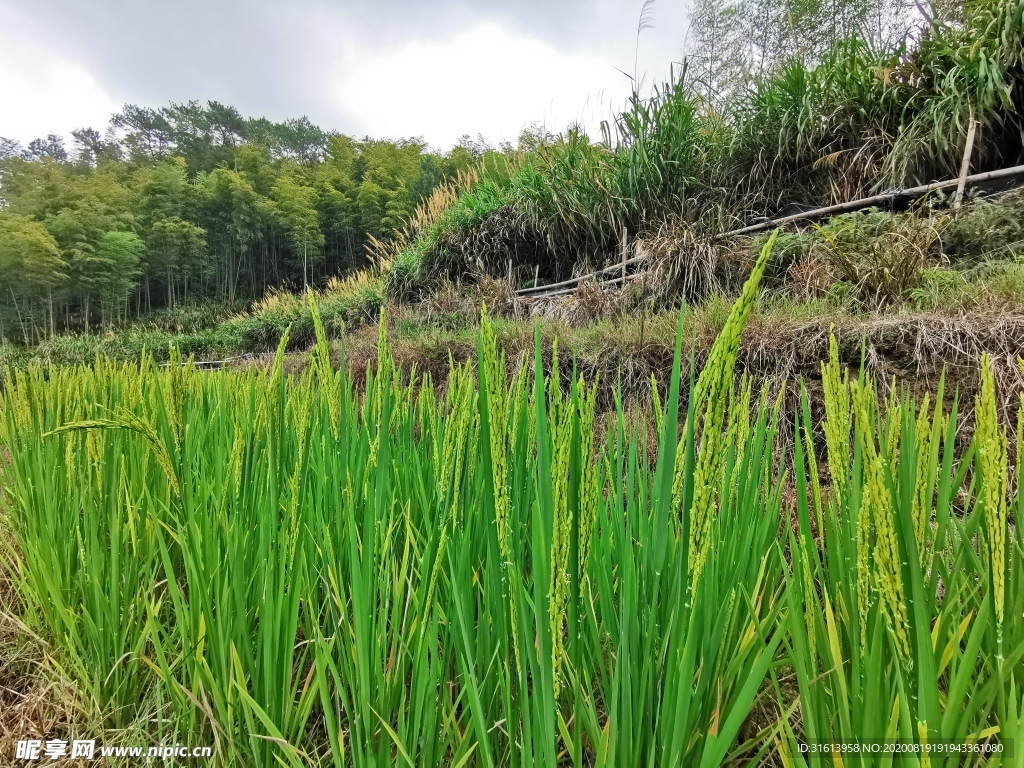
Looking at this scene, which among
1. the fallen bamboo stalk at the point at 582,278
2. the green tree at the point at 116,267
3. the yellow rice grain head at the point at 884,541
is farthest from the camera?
the green tree at the point at 116,267

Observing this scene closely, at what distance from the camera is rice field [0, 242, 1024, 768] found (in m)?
0.39

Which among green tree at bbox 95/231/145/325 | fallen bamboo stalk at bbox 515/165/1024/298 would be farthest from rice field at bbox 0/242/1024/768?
green tree at bbox 95/231/145/325

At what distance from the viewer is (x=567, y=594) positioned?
0.39 metres

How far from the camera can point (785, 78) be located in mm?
4117

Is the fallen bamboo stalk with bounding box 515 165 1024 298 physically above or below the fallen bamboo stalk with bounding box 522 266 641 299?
above

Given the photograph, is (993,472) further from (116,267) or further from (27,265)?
(116,267)

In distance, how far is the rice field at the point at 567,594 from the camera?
15.4 inches

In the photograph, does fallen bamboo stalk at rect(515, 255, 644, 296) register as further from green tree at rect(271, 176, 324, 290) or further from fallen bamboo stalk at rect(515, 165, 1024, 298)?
green tree at rect(271, 176, 324, 290)

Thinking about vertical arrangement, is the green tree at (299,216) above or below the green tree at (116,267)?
above

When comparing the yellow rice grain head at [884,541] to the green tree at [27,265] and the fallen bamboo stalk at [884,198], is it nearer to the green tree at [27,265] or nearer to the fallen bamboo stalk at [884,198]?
the fallen bamboo stalk at [884,198]

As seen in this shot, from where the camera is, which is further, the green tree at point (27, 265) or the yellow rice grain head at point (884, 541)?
the green tree at point (27, 265)

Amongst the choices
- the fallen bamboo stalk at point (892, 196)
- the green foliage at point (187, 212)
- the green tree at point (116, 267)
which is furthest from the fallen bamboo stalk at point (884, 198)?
the green tree at point (116, 267)

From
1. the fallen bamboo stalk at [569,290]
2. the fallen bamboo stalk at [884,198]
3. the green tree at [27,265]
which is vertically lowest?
the fallen bamboo stalk at [569,290]

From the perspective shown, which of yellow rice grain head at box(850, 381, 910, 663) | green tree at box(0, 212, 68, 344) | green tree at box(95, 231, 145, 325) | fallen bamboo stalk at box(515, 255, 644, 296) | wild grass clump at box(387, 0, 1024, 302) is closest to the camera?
yellow rice grain head at box(850, 381, 910, 663)
